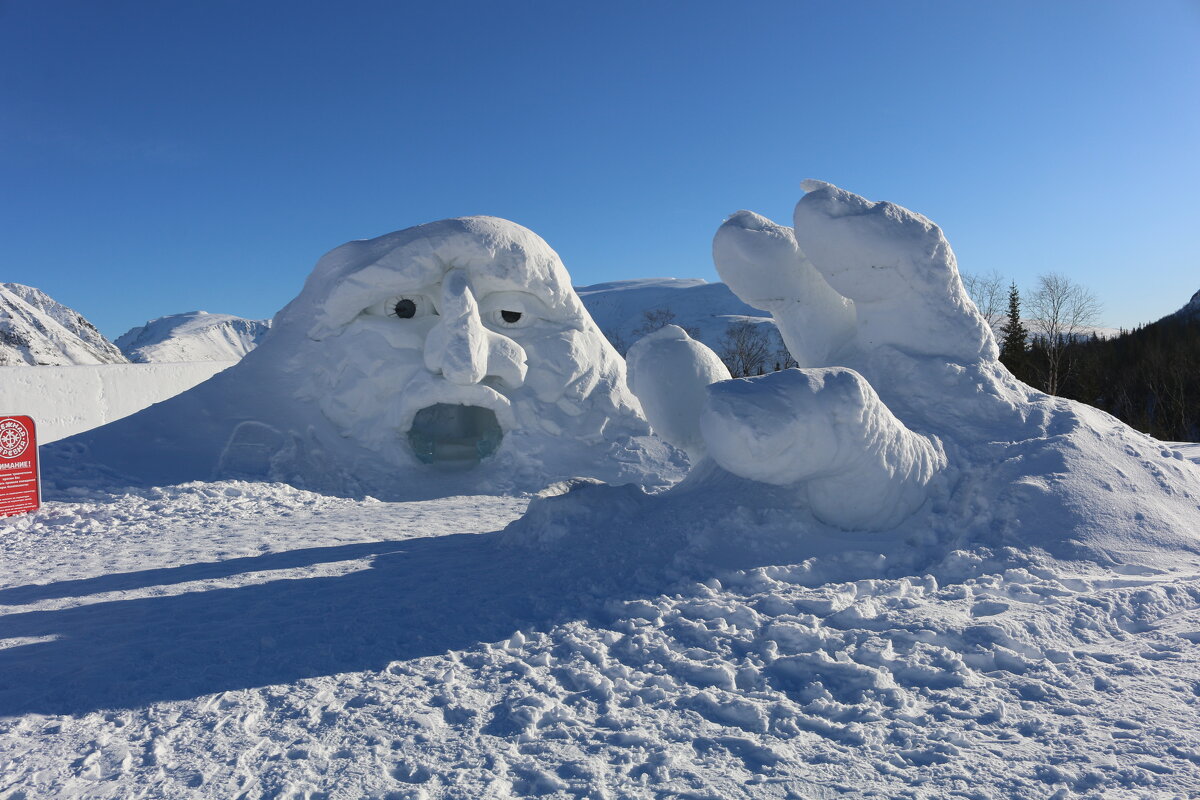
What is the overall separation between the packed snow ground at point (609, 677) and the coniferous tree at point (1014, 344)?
23.7 metres

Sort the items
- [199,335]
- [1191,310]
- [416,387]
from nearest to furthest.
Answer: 1. [416,387]
2. [1191,310]
3. [199,335]

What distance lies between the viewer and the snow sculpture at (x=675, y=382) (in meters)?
5.03

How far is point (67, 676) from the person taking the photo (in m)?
2.81

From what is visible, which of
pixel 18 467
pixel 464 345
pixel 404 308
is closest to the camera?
pixel 18 467

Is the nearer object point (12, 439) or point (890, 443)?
point (890, 443)

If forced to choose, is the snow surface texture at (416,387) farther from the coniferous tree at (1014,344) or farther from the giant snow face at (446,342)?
the coniferous tree at (1014,344)

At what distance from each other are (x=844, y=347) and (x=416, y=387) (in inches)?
198

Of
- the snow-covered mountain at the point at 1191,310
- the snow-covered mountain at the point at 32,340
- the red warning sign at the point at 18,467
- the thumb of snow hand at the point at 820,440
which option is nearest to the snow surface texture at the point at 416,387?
the red warning sign at the point at 18,467

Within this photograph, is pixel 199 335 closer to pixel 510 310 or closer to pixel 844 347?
pixel 510 310

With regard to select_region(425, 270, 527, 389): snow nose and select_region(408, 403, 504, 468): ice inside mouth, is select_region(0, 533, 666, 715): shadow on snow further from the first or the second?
select_region(408, 403, 504, 468): ice inside mouth

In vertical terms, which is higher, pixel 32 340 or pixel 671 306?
pixel 671 306

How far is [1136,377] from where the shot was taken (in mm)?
Answer: 22125

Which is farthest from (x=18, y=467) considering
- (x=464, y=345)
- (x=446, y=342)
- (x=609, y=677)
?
(x=609, y=677)

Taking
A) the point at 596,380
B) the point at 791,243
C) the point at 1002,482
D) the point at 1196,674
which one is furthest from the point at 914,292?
the point at 596,380
